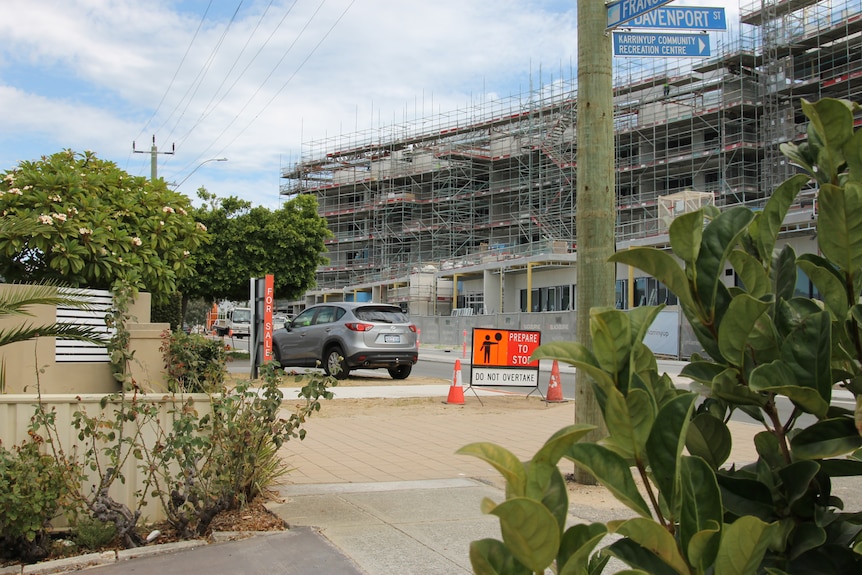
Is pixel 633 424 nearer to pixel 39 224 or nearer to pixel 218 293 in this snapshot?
pixel 39 224

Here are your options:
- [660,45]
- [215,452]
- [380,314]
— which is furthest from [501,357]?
[215,452]

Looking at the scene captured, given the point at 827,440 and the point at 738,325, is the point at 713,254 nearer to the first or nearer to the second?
the point at 738,325

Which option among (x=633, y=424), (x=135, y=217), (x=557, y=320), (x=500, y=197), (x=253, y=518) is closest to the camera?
(x=633, y=424)

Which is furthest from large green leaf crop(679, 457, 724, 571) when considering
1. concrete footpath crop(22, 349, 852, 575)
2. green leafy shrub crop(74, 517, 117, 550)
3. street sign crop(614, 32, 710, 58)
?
street sign crop(614, 32, 710, 58)

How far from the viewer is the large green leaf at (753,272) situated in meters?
1.50

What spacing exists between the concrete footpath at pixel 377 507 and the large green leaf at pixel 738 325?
747 millimetres

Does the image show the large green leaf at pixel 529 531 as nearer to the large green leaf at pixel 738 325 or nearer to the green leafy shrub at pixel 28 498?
the large green leaf at pixel 738 325

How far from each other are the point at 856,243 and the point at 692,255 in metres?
0.27

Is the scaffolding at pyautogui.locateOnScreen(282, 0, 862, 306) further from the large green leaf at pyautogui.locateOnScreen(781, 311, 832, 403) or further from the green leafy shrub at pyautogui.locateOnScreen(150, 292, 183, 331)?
the large green leaf at pyautogui.locateOnScreen(781, 311, 832, 403)

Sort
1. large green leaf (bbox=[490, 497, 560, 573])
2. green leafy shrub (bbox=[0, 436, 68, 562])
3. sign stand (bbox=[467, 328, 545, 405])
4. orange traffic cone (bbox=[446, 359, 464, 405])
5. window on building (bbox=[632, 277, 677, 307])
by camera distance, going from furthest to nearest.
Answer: window on building (bbox=[632, 277, 677, 307]) < sign stand (bbox=[467, 328, 545, 405]) < orange traffic cone (bbox=[446, 359, 464, 405]) < green leafy shrub (bbox=[0, 436, 68, 562]) < large green leaf (bbox=[490, 497, 560, 573])

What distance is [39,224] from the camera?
8.69m

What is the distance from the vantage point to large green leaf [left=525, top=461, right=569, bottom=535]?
125cm

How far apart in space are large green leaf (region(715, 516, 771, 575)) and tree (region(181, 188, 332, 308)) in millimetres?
27019

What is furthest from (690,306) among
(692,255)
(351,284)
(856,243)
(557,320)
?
(351,284)
